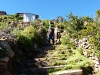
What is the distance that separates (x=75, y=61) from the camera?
9.88 metres

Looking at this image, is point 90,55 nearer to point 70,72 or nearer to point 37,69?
point 70,72

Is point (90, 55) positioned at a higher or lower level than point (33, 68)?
higher

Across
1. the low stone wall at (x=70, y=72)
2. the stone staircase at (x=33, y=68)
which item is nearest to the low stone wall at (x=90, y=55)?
the low stone wall at (x=70, y=72)

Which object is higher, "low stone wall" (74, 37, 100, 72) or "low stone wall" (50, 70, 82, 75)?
"low stone wall" (74, 37, 100, 72)

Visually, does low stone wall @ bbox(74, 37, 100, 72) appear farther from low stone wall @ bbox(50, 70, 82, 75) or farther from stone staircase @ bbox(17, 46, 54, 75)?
stone staircase @ bbox(17, 46, 54, 75)

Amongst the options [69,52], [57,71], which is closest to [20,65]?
[57,71]

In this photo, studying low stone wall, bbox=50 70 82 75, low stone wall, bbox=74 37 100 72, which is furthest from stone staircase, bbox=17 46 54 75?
low stone wall, bbox=74 37 100 72

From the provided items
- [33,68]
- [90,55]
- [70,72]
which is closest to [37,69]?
[33,68]

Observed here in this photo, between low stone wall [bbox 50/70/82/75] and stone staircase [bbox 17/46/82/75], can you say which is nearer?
low stone wall [bbox 50/70/82/75]

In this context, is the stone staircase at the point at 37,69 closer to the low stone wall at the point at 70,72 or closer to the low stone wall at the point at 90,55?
the low stone wall at the point at 70,72

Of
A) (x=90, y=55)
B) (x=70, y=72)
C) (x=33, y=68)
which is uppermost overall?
(x=90, y=55)

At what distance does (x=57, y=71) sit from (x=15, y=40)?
8.51 feet

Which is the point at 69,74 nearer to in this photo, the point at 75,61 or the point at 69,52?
the point at 75,61

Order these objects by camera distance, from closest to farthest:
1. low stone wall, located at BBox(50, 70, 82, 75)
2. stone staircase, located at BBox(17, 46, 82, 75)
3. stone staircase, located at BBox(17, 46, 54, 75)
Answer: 1. low stone wall, located at BBox(50, 70, 82, 75)
2. stone staircase, located at BBox(17, 46, 82, 75)
3. stone staircase, located at BBox(17, 46, 54, 75)
